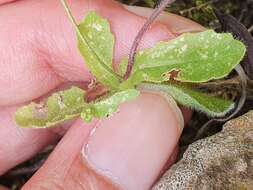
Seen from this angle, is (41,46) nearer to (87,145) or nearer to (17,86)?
(17,86)

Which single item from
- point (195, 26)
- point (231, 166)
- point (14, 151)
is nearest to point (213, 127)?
point (195, 26)

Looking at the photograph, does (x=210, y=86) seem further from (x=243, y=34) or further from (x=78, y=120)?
(x=78, y=120)

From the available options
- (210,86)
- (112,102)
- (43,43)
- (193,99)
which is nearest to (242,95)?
(210,86)

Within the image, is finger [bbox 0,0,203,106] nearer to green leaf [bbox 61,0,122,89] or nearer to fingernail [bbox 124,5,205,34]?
fingernail [bbox 124,5,205,34]

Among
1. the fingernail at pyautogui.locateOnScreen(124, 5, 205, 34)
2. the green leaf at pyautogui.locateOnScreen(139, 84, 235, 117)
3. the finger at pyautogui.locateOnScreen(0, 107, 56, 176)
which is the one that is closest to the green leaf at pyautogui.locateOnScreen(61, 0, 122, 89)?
the green leaf at pyautogui.locateOnScreen(139, 84, 235, 117)

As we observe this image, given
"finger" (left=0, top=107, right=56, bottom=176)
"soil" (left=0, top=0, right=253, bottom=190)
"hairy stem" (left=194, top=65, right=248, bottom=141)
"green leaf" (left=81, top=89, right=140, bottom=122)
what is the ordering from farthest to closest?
"finger" (left=0, top=107, right=56, bottom=176), "soil" (left=0, top=0, right=253, bottom=190), "hairy stem" (left=194, top=65, right=248, bottom=141), "green leaf" (left=81, top=89, right=140, bottom=122)

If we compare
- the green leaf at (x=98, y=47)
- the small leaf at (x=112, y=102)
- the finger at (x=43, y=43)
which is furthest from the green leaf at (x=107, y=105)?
the finger at (x=43, y=43)
